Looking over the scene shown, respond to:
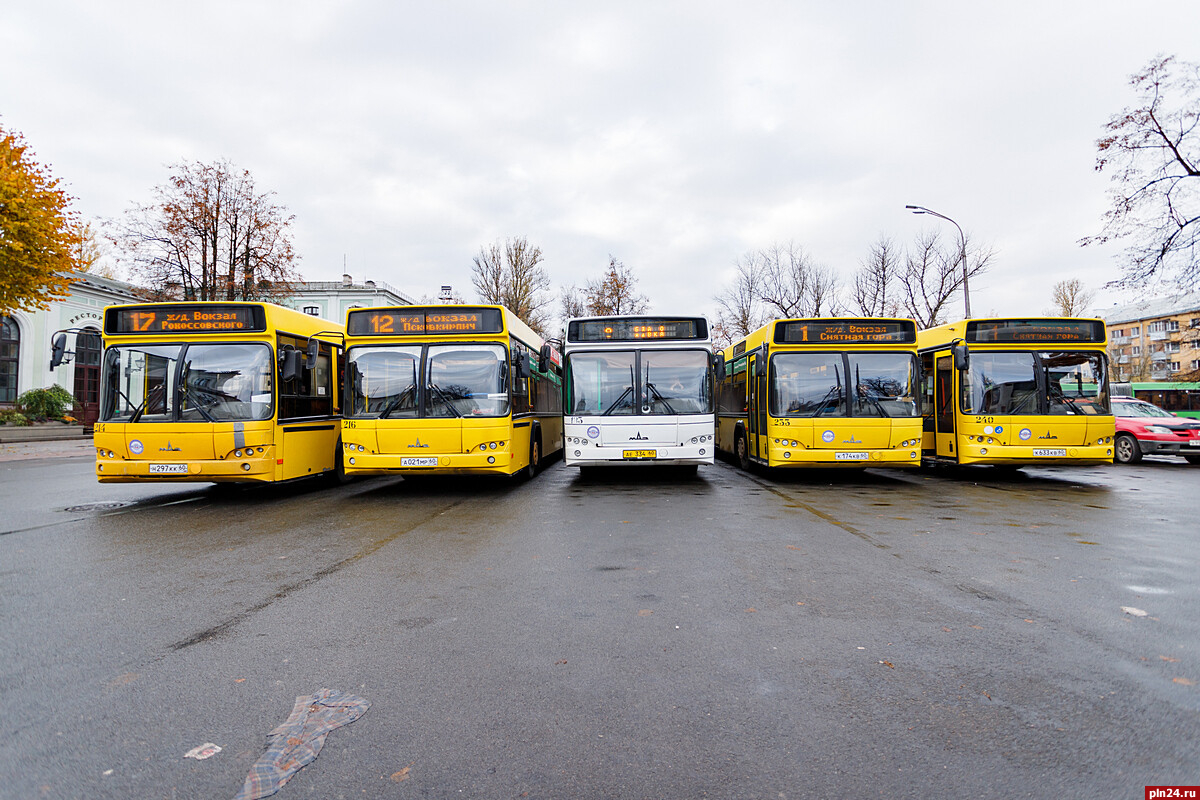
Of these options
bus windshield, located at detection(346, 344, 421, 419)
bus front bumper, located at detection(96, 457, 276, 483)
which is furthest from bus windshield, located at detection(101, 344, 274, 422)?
bus windshield, located at detection(346, 344, 421, 419)

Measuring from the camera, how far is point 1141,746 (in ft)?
8.94

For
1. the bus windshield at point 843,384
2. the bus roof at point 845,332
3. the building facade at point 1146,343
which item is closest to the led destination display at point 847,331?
the bus roof at point 845,332

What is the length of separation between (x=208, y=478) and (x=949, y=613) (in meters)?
9.65

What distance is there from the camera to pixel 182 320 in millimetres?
10250

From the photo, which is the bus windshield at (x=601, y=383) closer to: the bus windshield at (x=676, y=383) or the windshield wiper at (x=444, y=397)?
the bus windshield at (x=676, y=383)

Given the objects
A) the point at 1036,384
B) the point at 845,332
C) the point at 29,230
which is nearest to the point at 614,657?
the point at 845,332

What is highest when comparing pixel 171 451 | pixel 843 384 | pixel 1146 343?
pixel 1146 343

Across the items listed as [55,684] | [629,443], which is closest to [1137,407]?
[629,443]

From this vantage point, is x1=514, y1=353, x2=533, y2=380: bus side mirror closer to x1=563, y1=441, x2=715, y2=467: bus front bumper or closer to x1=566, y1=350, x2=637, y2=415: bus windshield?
x1=566, y1=350, x2=637, y2=415: bus windshield

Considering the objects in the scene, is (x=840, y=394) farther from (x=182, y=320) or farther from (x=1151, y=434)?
(x=1151, y=434)

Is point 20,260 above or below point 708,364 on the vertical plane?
above

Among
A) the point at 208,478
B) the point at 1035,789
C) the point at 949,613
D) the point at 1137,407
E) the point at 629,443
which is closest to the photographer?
the point at 1035,789

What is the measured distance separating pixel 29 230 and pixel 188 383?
14.7m

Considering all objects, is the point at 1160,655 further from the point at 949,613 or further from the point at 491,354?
the point at 491,354
